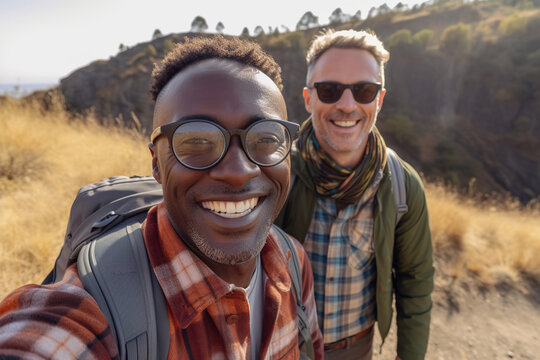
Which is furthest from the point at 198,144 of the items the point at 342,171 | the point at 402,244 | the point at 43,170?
the point at 43,170

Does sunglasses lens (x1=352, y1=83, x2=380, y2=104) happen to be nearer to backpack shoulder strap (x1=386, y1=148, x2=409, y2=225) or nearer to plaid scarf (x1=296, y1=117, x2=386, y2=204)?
plaid scarf (x1=296, y1=117, x2=386, y2=204)

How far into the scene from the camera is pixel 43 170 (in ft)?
14.1

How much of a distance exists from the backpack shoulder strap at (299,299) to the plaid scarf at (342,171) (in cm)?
53

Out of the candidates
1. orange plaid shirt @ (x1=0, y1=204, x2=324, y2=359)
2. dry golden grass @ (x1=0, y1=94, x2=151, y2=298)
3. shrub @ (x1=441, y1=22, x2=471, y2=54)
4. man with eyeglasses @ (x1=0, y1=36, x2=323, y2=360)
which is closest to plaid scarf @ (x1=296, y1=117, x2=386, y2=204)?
orange plaid shirt @ (x1=0, y1=204, x2=324, y2=359)

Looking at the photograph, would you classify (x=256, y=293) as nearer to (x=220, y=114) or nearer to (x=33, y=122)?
(x=220, y=114)

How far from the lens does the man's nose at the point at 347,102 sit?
1.77 metres

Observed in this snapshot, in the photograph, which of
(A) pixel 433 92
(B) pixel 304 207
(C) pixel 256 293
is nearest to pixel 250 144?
(C) pixel 256 293

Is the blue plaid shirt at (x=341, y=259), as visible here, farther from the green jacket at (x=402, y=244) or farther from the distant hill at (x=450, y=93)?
the distant hill at (x=450, y=93)

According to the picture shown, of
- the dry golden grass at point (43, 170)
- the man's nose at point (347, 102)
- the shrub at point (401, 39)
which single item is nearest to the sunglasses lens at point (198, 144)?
the man's nose at point (347, 102)

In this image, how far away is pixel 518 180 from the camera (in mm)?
23828

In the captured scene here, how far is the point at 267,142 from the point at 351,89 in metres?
1.06

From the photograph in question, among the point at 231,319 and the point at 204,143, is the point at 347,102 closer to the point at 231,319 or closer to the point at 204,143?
the point at 204,143

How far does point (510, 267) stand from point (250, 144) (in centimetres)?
552

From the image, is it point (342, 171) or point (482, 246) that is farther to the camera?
point (482, 246)
